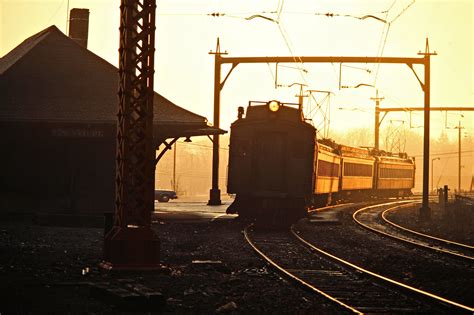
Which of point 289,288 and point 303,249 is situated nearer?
point 289,288

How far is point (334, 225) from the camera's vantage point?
1126 inches

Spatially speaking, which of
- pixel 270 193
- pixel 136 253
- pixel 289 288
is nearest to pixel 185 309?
pixel 289 288

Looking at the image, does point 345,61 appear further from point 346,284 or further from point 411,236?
point 346,284

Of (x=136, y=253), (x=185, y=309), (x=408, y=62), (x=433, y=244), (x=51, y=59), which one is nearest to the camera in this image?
(x=185, y=309)

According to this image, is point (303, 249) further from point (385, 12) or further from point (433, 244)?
point (385, 12)

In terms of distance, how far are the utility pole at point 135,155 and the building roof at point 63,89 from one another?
1391 cm

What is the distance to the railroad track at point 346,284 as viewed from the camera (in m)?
10.7

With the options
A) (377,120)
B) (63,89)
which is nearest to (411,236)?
(63,89)

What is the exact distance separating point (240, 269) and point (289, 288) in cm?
269

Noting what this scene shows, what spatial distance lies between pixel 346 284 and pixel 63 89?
65.8 feet

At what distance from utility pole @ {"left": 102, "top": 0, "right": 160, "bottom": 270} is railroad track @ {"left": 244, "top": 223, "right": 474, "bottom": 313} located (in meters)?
2.50

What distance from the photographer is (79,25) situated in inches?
1470

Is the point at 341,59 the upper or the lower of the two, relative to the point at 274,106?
upper

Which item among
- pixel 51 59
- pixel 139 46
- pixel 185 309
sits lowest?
pixel 185 309
